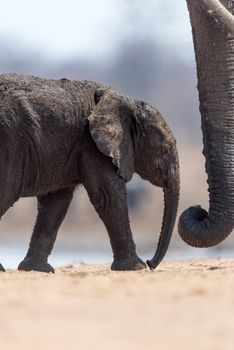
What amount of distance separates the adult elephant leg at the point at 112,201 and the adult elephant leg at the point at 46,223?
2.19 ft

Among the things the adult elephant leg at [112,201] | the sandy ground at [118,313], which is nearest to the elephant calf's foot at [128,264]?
the adult elephant leg at [112,201]

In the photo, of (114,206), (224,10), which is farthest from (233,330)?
(114,206)

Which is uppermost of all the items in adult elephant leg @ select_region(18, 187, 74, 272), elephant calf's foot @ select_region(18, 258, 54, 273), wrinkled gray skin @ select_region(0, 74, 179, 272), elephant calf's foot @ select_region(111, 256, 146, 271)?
wrinkled gray skin @ select_region(0, 74, 179, 272)

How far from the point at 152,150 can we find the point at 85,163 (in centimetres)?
83

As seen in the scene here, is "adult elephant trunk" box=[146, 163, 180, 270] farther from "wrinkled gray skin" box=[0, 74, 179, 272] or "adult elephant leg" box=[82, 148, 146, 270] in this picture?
"adult elephant leg" box=[82, 148, 146, 270]

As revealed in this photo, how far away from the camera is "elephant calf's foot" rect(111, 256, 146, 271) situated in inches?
449

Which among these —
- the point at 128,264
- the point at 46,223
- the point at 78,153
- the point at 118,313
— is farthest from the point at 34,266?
the point at 118,313

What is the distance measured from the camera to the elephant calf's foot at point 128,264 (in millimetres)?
11398

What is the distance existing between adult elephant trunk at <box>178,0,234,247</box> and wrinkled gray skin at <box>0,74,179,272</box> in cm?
134

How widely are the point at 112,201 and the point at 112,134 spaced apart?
643 mm

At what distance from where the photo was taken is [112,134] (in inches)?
447

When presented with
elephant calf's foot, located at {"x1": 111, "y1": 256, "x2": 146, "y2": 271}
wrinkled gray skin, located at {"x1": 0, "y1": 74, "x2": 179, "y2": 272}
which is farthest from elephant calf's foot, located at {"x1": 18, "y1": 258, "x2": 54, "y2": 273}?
elephant calf's foot, located at {"x1": 111, "y1": 256, "x2": 146, "y2": 271}

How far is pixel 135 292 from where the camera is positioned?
7188mm

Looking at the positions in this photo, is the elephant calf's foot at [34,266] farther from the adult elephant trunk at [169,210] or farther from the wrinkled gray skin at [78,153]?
the adult elephant trunk at [169,210]
